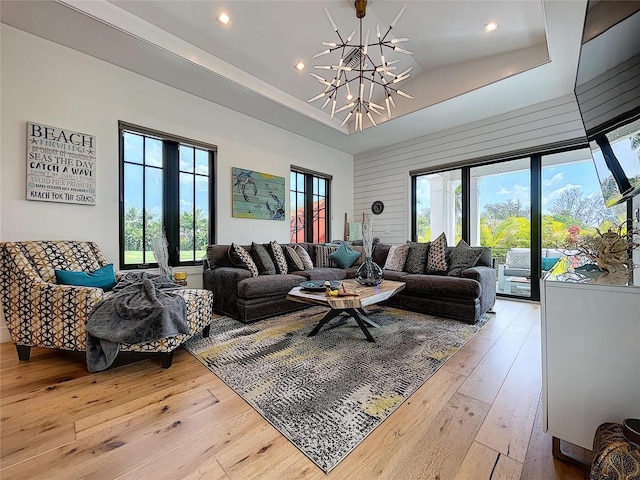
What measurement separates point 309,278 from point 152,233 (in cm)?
220

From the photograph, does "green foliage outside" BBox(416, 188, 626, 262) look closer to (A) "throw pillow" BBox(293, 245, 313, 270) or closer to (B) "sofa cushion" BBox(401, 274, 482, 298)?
(B) "sofa cushion" BBox(401, 274, 482, 298)

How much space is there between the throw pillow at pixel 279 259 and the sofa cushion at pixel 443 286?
171cm

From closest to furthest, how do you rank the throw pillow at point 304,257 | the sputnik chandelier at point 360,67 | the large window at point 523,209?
the sputnik chandelier at point 360,67 < the large window at point 523,209 < the throw pillow at point 304,257

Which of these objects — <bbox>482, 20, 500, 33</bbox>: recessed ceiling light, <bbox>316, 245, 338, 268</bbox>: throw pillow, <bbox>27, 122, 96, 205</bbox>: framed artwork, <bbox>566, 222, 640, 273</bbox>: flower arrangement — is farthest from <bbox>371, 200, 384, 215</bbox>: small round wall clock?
<bbox>27, 122, 96, 205</bbox>: framed artwork

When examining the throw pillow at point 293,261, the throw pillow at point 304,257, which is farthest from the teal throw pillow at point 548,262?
the throw pillow at point 293,261

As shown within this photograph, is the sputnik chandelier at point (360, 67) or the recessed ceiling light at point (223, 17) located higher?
the recessed ceiling light at point (223, 17)

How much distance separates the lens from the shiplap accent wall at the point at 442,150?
393 cm

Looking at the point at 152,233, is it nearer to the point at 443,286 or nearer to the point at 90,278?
the point at 90,278

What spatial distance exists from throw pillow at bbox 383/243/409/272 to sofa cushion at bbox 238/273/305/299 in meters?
1.58

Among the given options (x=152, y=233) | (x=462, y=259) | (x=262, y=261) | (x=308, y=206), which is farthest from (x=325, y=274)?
(x=152, y=233)

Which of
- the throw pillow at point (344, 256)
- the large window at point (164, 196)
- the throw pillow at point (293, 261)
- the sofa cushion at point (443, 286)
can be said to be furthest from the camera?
the throw pillow at point (344, 256)

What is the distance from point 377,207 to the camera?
6.08 meters

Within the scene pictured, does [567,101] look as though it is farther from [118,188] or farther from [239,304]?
[118,188]

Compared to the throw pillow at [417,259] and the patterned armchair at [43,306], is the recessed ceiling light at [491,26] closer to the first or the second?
the throw pillow at [417,259]
